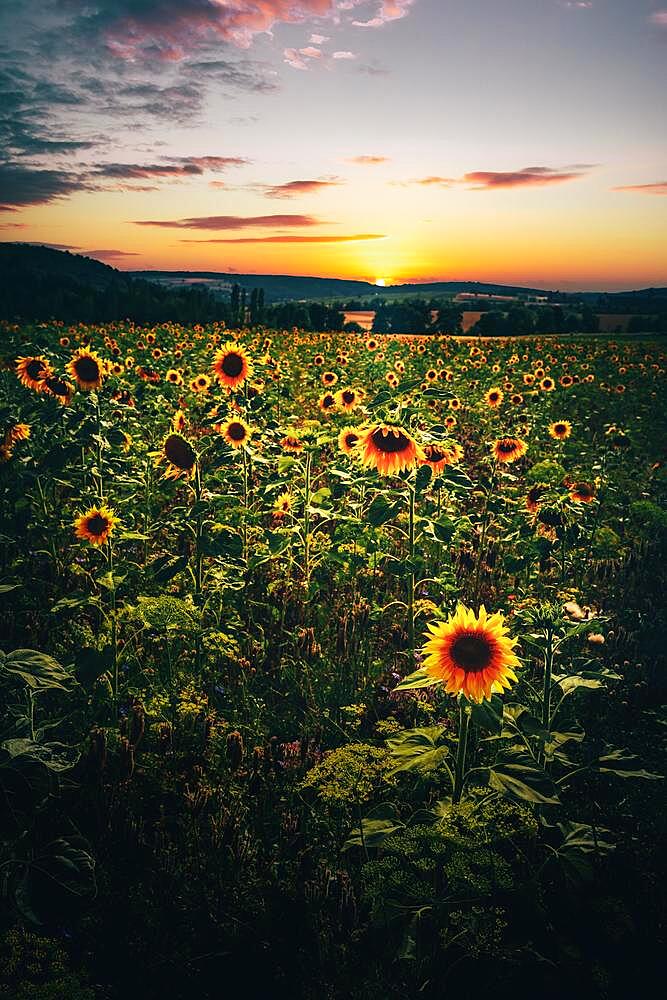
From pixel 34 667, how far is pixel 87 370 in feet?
12.8

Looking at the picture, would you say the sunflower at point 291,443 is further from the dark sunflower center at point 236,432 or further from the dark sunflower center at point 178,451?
the dark sunflower center at point 178,451

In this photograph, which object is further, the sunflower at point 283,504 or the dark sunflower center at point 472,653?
the sunflower at point 283,504

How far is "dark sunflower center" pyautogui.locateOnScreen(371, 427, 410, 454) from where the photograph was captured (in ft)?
13.2

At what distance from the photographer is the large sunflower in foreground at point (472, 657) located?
2441mm

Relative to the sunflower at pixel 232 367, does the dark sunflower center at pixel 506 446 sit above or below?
below

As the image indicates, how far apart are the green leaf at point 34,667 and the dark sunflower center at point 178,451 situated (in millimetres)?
2054

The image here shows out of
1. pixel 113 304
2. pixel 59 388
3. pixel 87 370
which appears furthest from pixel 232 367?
pixel 113 304

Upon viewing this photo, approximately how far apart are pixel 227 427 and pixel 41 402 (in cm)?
209

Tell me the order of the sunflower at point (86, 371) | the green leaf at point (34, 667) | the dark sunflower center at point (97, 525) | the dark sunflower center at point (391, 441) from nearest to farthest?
1. the green leaf at point (34, 667)
2. the dark sunflower center at point (391, 441)
3. the dark sunflower center at point (97, 525)
4. the sunflower at point (86, 371)

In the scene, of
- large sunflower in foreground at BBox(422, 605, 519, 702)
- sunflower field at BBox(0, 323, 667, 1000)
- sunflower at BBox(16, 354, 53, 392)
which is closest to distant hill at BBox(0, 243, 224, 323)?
sunflower at BBox(16, 354, 53, 392)

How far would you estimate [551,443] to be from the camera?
1108cm

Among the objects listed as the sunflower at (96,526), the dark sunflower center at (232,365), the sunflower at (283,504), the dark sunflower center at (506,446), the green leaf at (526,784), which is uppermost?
the dark sunflower center at (232,365)

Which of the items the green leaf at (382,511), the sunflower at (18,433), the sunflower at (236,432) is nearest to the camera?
the green leaf at (382,511)

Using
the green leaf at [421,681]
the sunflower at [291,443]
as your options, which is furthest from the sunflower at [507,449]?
the green leaf at [421,681]
